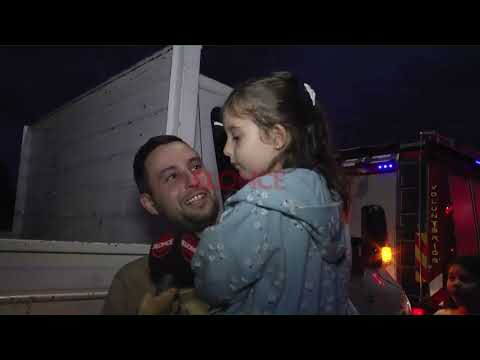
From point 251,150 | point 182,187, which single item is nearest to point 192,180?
point 182,187

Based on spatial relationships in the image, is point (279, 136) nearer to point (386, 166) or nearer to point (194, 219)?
point (194, 219)

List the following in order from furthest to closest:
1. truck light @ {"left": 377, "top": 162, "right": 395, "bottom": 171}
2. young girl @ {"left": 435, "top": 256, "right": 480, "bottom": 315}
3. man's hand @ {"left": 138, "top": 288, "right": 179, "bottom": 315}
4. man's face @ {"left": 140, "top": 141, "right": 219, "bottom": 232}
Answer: truck light @ {"left": 377, "top": 162, "right": 395, "bottom": 171} < young girl @ {"left": 435, "top": 256, "right": 480, "bottom": 315} < man's face @ {"left": 140, "top": 141, "right": 219, "bottom": 232} < man's hand @ {"left": 138, "top": 288, "right": 179, "bottom": 315}

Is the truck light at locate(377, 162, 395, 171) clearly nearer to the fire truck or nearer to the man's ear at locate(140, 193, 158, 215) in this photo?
the fire truck

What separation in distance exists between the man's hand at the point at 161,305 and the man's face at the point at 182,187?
44cm

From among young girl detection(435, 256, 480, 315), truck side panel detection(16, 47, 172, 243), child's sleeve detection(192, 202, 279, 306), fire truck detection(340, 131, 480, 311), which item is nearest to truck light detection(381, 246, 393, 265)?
fire truck detection(340, 131, 480, 311)

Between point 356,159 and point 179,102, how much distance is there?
3299mm

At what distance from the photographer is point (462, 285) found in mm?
2922

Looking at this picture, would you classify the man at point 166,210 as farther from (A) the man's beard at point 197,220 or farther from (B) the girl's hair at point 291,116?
(B) the girl's hair at point 291,116

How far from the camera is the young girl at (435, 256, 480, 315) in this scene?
270 cm

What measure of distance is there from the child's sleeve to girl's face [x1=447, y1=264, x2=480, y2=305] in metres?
2.66

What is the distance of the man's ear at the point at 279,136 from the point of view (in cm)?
115
